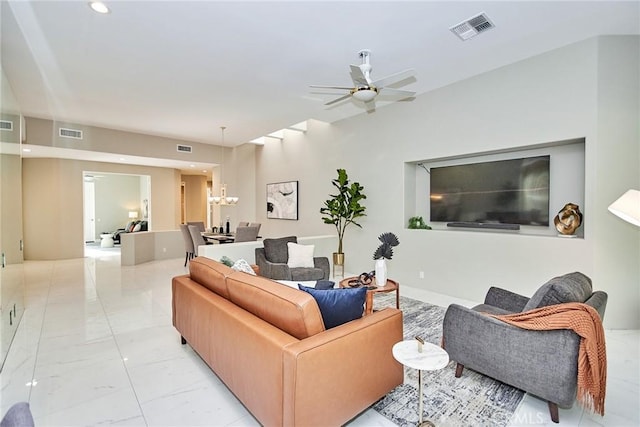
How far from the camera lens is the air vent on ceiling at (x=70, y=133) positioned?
6.41 m

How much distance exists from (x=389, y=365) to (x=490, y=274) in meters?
2.92

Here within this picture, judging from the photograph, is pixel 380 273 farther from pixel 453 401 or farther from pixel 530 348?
pixel 530 348

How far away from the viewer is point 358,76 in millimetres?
3068

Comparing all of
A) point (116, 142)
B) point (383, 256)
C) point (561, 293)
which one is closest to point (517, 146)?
point (383, 256)

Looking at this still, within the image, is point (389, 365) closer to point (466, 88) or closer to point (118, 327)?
point (118, 327)

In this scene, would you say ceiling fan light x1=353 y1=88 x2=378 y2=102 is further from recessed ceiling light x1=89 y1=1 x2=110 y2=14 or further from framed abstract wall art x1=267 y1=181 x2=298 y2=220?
framed abstract wall art x1=267 y1=181 x2=298 y2=220

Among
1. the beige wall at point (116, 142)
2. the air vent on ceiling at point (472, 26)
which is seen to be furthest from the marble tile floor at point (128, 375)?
the beige wall at point (116, 142)

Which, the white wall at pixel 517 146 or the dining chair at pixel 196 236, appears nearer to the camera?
the white wall at pixel 517 146

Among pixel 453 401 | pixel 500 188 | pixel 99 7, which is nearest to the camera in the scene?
pixel 453 401

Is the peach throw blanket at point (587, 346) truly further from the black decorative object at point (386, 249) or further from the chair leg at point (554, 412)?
the black decorative object at point (386, 249)

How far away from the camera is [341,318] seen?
1942mm

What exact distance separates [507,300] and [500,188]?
207 cm

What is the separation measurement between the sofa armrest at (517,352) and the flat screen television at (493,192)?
2573 mm

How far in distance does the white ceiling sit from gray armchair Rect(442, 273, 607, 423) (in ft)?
8.66
